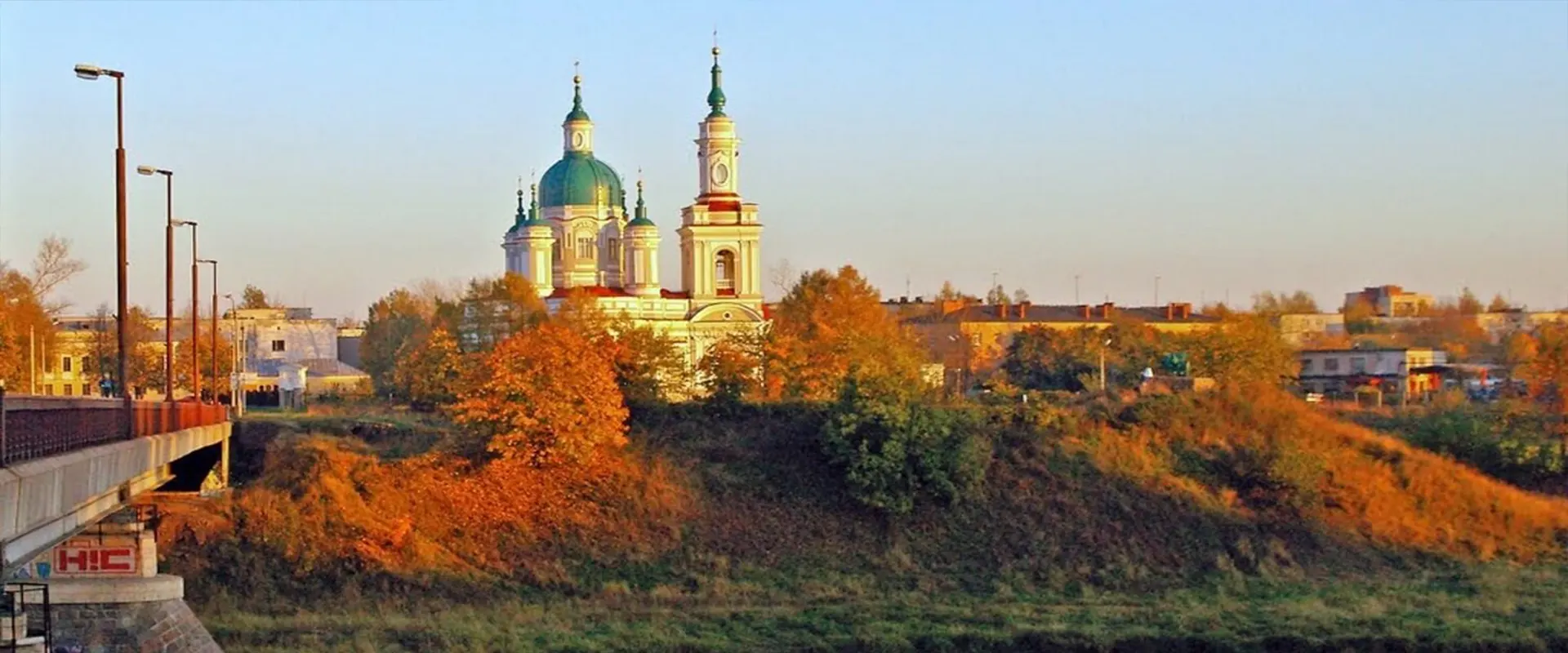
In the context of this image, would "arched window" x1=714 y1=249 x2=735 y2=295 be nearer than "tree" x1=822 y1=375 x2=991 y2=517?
No

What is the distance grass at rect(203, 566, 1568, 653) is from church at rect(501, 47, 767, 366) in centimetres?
4309

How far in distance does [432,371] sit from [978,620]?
2869 cm

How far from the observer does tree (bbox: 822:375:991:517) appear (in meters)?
50.2

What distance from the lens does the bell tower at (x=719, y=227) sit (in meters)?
94.9

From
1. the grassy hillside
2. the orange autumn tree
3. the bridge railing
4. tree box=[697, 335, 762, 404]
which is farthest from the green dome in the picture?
the bridge railing

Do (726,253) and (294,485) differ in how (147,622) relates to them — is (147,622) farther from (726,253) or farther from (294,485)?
(726,253)

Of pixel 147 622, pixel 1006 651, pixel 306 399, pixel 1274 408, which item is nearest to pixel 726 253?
pixel 306 399

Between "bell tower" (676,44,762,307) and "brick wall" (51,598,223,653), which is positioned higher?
"bell tower" (676,44,762,307)

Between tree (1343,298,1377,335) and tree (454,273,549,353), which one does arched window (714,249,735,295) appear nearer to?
tree (454,273,549,353)

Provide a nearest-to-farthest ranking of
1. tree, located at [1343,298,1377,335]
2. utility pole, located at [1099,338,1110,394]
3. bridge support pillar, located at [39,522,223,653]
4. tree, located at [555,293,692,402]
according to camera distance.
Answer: bridge support pillar, located at [39,522,223,653] → tree, located at [555,293,692,402] → utility pole, located at [1099,338,1110,394] → tree, located at [1343,298,1377,335]

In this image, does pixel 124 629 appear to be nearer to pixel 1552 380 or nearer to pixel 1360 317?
pixel 1552 380

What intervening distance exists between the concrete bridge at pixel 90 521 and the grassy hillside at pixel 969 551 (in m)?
4.92

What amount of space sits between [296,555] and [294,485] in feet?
9.68

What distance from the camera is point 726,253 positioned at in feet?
315
